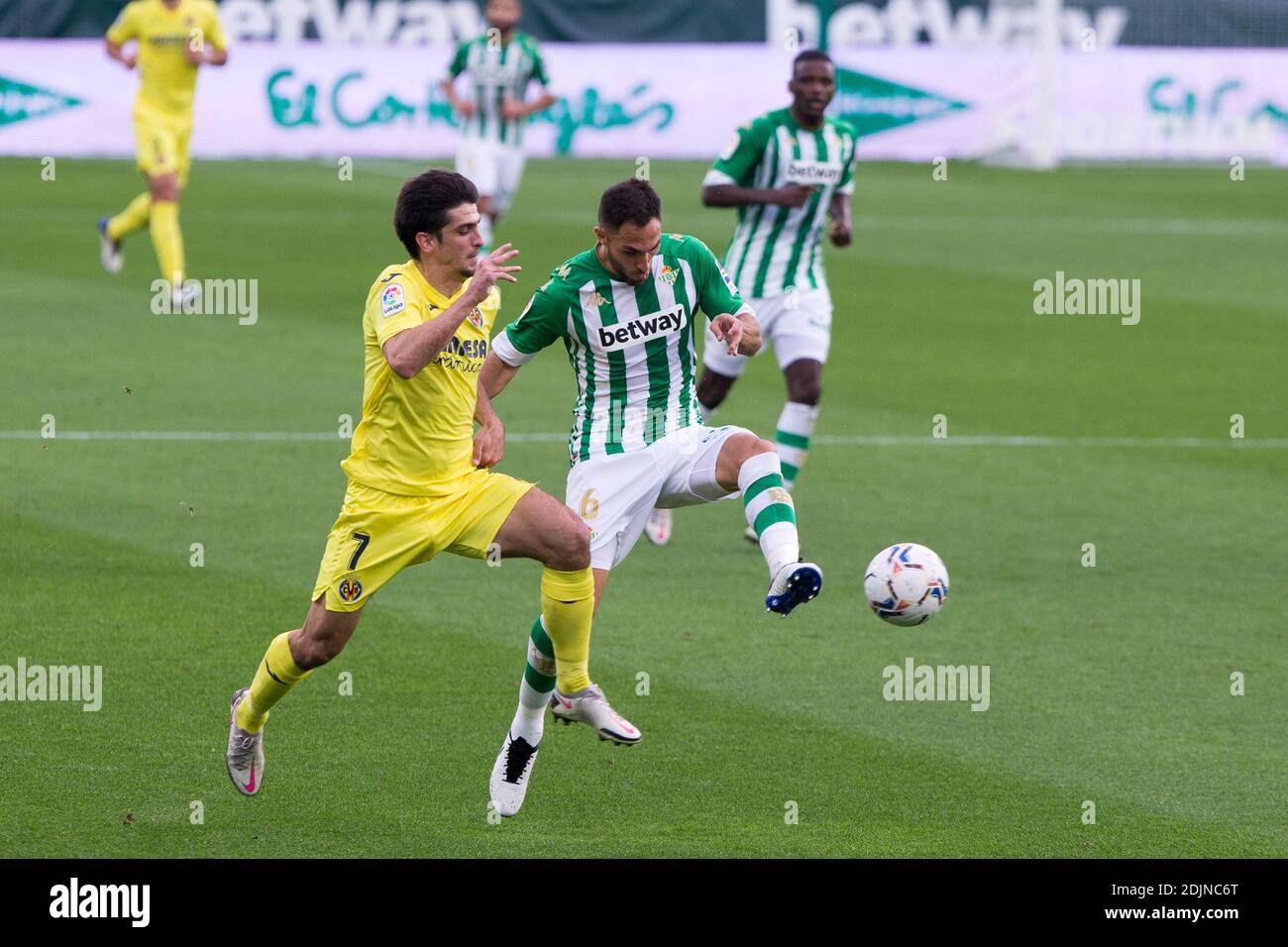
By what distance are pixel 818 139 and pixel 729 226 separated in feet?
37.2

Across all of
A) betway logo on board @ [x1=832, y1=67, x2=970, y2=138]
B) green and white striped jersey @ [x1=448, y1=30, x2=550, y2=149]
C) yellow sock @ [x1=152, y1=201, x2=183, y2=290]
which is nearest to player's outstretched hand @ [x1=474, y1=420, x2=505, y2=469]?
yellow sock @ [x1=152, y1=201, x2=183, y2=290]

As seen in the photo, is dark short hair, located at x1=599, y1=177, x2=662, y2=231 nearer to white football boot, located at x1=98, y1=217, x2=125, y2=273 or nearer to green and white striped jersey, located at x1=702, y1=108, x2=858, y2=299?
green and white striped jersey, located at x1=702, y1=108, x2=858, y2=299

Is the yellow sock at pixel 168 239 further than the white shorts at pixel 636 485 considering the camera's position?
Yes

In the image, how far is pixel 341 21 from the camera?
28.2 m

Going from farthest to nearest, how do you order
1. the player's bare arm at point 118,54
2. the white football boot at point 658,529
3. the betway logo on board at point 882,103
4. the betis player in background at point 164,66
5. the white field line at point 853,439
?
the betway logo on board at point 882,103 < the player's bare arm at point 118,54 < the betis player in background at point 164,66 < the white field line at point 853,439 < the white football boot at point 658,529

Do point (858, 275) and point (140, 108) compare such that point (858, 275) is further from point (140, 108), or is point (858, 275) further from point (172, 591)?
point (172, 591)

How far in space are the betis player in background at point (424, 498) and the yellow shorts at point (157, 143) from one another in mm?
10274

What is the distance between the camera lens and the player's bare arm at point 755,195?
10.3m

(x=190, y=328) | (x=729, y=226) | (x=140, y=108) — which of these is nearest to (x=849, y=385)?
(x=190, y=328)

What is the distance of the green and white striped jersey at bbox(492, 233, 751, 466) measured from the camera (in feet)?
23.4

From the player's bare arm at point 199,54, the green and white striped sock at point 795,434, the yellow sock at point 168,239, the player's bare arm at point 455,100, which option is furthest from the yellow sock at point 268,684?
the player's bare arm at point 455,100

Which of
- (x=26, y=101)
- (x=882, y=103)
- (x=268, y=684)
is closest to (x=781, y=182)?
(x=268, y=684)

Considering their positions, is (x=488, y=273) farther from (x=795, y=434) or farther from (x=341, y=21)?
(x=341, y=21)

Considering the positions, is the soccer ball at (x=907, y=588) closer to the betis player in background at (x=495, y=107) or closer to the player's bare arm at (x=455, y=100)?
the player's bare arm at (x=455, y=100)
